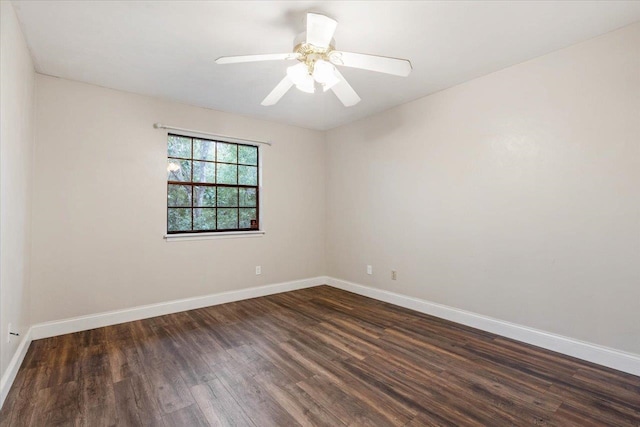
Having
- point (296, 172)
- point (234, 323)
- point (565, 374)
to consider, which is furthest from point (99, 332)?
point (565, 374)

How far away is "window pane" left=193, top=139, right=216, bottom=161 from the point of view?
379 centimetres

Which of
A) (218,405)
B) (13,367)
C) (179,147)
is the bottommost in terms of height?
(218,405)

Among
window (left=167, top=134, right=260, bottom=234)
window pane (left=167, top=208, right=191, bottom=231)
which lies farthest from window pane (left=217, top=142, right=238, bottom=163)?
window pane (left=167, top=208, right=191, bottom=231)

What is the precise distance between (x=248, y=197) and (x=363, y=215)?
5.48 feet

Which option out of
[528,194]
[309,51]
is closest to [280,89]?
[309,51]

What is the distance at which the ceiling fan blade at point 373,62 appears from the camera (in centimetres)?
193

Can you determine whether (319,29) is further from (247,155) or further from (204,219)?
(204,219)

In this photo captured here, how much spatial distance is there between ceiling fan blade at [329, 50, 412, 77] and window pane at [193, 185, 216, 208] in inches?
97.8

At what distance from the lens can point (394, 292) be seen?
12.5 ft

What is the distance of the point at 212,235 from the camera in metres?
3.81

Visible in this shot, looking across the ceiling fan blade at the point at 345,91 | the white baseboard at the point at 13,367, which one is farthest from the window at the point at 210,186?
the ceiling fan blade at the point at 345,91

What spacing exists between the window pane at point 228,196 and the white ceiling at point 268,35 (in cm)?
132

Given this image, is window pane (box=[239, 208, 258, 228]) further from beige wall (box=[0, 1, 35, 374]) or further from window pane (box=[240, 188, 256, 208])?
beige wall (box=[0, 1, 35, 374])

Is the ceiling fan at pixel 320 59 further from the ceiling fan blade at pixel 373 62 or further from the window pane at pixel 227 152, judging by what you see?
the window pane at pixel 227 152
